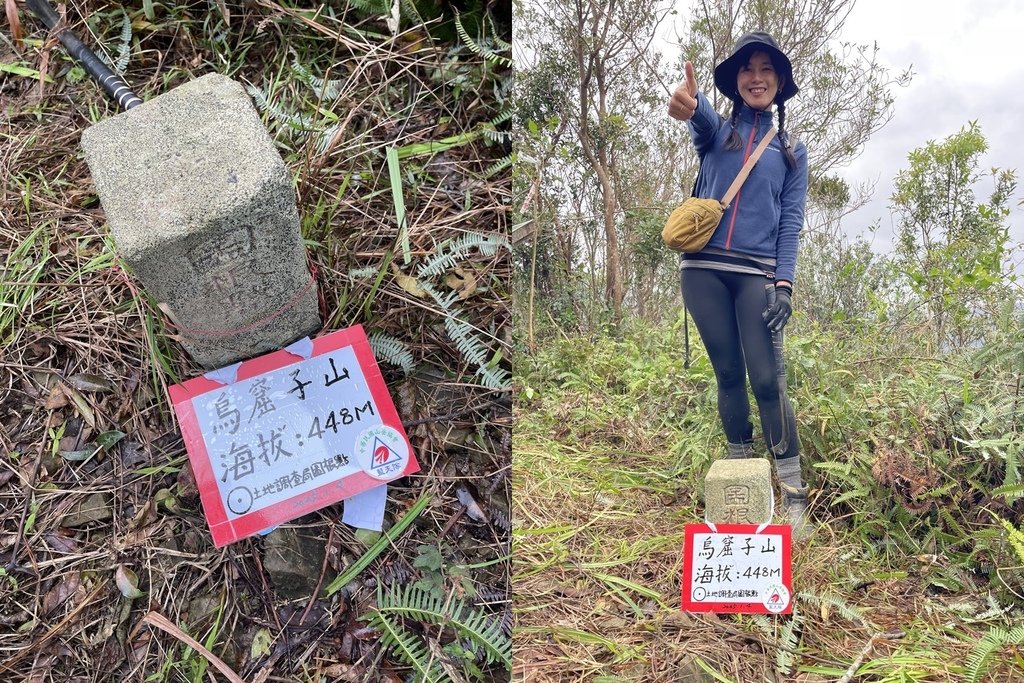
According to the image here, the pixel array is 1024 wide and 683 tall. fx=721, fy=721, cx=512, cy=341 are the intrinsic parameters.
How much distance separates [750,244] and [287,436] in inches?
49.8

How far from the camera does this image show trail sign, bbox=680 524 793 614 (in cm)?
158

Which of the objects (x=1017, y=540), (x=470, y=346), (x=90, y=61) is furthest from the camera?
(x=90, y=61)

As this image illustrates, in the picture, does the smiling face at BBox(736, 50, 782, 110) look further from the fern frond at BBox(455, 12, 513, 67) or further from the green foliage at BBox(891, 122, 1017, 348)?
the fern frond at BBox(455, 12, 513, 67)

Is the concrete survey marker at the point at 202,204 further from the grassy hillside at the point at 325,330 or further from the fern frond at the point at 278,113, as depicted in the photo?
the fern frond at the point at 278,113

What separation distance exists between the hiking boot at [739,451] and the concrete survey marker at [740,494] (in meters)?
0.02

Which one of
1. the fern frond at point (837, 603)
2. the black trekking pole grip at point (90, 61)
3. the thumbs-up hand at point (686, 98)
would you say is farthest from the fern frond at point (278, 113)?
the fern frond at point (837, 603)

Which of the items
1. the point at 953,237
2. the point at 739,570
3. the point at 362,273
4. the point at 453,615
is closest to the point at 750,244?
the point at 953,237

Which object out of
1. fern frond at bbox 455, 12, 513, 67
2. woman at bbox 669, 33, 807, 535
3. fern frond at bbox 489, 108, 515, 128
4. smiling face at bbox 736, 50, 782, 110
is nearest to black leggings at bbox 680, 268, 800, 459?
woman at bbox 669, 33, 807, 535

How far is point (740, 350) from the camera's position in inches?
63.6

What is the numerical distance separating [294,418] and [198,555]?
1.57ft

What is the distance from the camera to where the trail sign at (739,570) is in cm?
158

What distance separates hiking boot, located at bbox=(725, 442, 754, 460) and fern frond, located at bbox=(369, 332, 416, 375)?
0.90 m

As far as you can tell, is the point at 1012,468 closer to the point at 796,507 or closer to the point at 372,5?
the point at 796,507

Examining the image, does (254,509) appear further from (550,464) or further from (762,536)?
(762,536)
